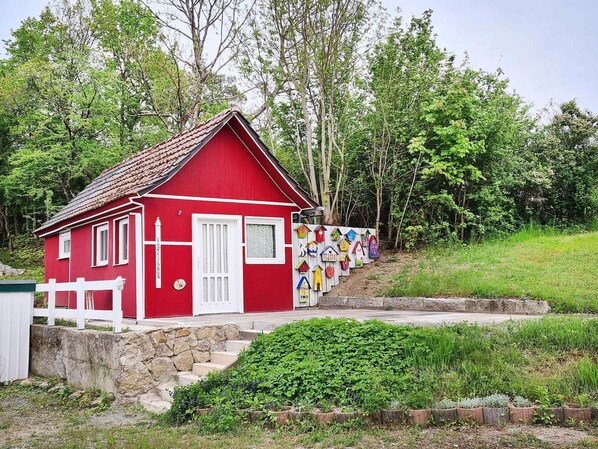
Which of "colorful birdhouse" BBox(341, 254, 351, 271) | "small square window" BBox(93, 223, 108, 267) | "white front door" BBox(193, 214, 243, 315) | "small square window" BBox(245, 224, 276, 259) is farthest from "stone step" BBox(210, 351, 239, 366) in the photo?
"colorful birdhouse" BBox(341, 254, 351, 271)

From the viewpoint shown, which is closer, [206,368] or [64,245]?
[206,368]

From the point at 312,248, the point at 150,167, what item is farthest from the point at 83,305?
the point at 312,248

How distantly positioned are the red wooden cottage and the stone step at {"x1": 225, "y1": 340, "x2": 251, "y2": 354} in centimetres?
323

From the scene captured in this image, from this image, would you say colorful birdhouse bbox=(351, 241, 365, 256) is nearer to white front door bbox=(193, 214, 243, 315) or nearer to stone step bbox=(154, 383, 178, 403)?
white front door bbox=(193, 214, 243, 315)

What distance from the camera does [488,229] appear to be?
57.7ft

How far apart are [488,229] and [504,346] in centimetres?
1096

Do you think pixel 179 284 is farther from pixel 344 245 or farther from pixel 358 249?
pixel 358 249

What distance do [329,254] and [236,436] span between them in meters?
10.0

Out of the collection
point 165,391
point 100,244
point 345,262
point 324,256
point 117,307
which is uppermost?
point 100,244

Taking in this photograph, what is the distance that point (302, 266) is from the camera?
1511 centimetres

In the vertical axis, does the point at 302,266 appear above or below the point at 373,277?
above

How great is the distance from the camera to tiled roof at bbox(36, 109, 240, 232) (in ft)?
40.6

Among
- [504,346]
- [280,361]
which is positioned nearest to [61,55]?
[280,361]

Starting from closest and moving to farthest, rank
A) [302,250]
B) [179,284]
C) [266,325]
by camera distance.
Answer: [266,325]
[179,284]
[302,250]
